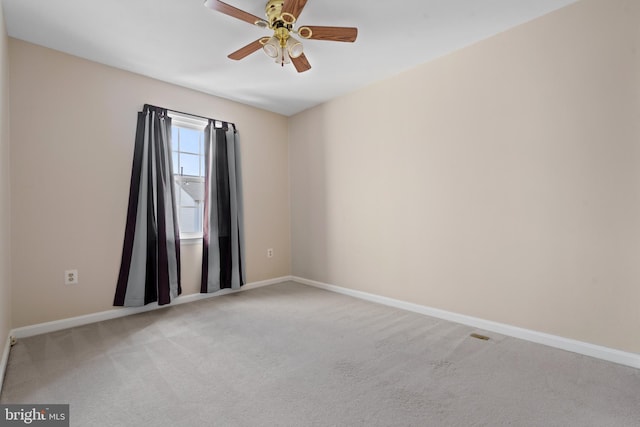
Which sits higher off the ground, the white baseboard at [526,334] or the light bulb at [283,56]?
the light bulb at [283,56]

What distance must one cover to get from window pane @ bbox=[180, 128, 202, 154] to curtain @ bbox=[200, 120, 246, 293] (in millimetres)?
125

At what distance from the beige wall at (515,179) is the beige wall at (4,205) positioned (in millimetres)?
2975

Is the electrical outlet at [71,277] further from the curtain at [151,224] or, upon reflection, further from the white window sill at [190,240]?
the white window sill at [190,240]

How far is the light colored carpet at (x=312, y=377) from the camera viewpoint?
1.47m

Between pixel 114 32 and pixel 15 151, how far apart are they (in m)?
1.26

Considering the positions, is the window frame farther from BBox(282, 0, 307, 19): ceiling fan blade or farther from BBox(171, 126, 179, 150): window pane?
BBox(282, 0, 307, 19): ceiling fan blade

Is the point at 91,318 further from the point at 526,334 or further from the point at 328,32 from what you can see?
the point at 526,334

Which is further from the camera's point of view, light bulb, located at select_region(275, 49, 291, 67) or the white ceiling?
light bulb, located at select_region(275, 49, 291, 67)

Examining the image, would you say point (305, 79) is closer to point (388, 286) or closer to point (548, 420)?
point (388, 286)

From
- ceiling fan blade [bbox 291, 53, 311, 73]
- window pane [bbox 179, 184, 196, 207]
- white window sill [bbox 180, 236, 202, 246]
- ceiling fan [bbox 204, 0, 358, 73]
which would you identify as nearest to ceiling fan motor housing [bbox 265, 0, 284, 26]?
ceiling fan [bbox 204, 0, 358, 73]

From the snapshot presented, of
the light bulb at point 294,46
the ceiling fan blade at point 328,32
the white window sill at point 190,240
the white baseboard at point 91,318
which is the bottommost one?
the white baseboard at point 91,318

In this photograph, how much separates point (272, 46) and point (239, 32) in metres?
0.48

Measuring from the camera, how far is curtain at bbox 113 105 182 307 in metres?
2.93

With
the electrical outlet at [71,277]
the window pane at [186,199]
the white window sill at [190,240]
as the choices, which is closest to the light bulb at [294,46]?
the window pane at [186,199]
